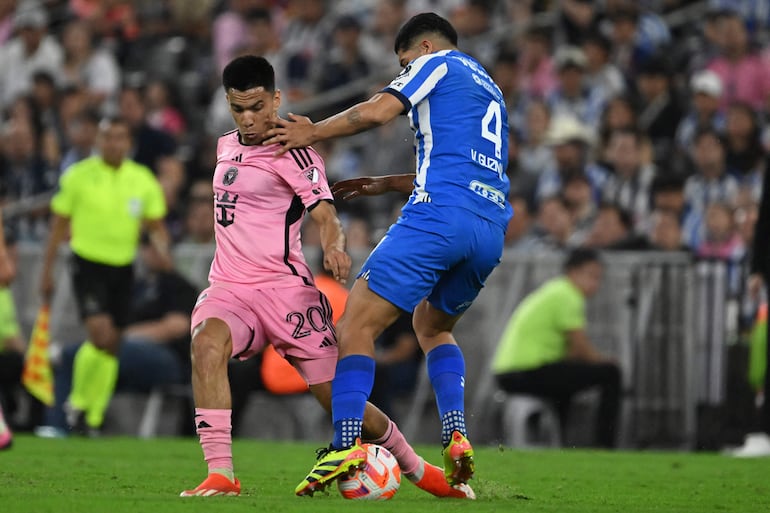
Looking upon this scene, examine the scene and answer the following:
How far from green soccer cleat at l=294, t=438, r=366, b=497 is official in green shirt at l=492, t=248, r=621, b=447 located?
6.94 metres

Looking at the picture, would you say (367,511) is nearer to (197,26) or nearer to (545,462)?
(545,462)

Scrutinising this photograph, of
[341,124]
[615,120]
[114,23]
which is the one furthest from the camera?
[114,23]

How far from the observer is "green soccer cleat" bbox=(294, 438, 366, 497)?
7098 millimetres

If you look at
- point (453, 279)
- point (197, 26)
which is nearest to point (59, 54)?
point (197, 26)

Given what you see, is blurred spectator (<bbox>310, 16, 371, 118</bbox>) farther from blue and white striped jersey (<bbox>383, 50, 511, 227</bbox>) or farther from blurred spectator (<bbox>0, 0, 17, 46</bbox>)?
blue and white striped jersey (<bbox>383, 50, 511, 227</bbox>)

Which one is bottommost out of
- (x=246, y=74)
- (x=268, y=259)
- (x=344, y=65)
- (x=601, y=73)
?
(x=268, y=259)

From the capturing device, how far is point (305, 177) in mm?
7527

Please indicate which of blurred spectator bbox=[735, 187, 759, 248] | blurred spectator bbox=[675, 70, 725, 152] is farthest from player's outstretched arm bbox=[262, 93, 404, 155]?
blurred spectator bbox=[675, 70, 725, 152]

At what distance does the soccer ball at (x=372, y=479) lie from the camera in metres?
7.23

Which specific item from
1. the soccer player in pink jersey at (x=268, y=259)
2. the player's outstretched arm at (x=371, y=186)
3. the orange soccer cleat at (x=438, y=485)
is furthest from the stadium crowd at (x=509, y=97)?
the soccer player in pink jersey at (x=268, y=259)

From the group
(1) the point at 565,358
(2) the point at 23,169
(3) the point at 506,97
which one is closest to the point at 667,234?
(1) the point at 565,358

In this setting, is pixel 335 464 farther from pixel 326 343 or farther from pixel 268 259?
pixel 268 259

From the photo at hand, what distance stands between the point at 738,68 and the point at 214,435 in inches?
438

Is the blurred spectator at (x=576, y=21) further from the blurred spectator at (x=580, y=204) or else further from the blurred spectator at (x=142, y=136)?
the blurred spectator at (x=142, y=136)
